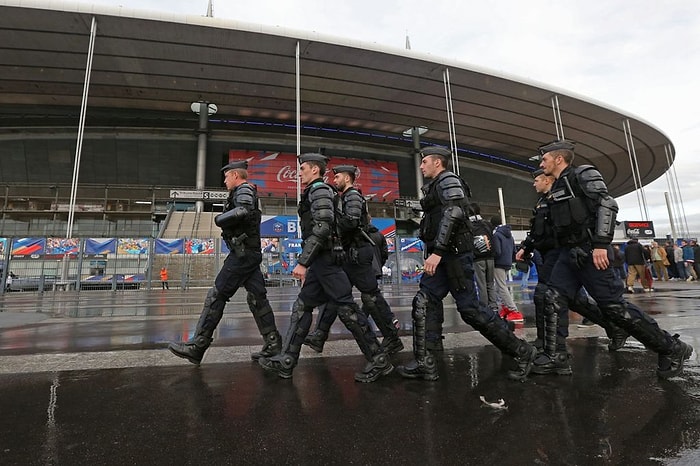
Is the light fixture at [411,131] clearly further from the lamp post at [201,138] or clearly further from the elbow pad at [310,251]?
the elbow pad at [310,251]

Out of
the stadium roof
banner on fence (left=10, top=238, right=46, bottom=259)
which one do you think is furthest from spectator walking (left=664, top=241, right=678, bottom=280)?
banner on fence (left=10, top=238, right=46, bottom=259)

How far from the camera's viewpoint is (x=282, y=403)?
6.91 feet

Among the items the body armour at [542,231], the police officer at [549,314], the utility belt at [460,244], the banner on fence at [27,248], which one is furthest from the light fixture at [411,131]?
the utility belt at [460,244]

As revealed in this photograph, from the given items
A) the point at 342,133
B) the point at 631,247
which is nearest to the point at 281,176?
the point at 342,133

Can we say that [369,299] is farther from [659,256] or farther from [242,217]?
[659,256]

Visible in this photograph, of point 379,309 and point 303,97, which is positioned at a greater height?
point 303,97

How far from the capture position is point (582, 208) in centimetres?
273

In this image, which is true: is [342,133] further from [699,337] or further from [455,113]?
[699,337]

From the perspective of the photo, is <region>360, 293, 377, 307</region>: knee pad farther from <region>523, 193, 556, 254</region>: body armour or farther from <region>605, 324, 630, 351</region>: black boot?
<region>605, 324, 630, 351</region>: black boot

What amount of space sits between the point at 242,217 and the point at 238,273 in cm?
52

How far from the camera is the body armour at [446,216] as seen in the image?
265 centimetres

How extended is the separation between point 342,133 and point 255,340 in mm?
30909

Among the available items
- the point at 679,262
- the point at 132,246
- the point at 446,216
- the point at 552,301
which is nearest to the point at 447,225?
the point at 446,216

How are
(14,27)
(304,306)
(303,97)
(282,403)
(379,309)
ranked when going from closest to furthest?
(282,403)
(304,306)
(379,309)
(14,27)
(303,97)
